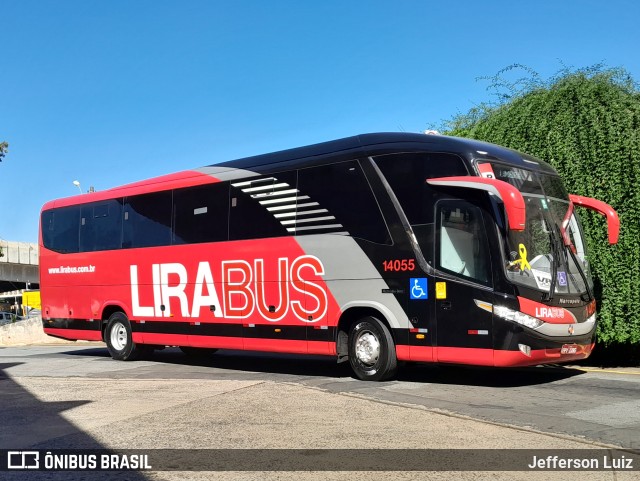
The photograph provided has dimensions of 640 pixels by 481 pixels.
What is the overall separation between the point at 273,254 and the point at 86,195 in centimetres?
688

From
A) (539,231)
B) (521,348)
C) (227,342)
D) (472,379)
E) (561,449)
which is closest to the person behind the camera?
(561,449)

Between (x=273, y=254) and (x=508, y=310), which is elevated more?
(x=273, y=254)

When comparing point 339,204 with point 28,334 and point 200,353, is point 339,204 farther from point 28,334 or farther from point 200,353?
point 28,334

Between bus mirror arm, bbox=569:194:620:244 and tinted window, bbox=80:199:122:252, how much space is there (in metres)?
9.76

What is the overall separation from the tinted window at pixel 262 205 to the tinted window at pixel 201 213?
0.91ft

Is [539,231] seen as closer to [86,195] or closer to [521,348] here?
[521,348]

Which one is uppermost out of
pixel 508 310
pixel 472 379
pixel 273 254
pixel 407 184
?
pixel 407 184

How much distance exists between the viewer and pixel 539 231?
10.5m

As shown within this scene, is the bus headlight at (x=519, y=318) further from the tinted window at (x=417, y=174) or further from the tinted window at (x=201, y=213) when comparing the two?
the tinted window at (x=201, y=213)

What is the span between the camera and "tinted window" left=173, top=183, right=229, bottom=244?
1416cm

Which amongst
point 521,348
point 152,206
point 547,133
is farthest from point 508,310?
point 152,206

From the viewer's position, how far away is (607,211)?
461 inches

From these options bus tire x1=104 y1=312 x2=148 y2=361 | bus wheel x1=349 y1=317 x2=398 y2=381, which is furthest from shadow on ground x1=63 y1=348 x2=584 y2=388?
bus tire x1=104 y1=312 x2=148 y2=361

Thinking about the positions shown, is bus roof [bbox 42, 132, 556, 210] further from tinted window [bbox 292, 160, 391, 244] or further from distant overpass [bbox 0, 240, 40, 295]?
distant overpass [bbox 0, 240, 40, 295]
